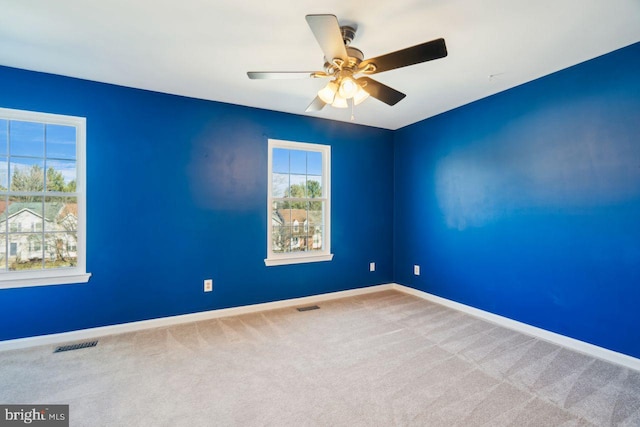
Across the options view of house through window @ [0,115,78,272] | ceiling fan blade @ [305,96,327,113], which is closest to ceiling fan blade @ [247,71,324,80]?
ceiling fan blade @ [305,96,327,113]

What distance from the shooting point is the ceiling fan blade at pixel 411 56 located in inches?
61.4

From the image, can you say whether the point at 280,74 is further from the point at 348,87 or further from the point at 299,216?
the point at 299,216

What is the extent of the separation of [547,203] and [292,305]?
3.02 meters

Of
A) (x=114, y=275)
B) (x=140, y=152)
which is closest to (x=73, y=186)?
(x=140, y=152)

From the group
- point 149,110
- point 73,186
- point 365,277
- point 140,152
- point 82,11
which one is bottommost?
point 365,277

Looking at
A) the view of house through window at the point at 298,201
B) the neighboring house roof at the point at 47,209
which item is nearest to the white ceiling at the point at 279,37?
the view of house through window at the point at 298,201

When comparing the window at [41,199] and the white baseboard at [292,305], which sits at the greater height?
the window at [41,199]

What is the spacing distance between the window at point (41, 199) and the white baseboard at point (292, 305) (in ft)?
1.69

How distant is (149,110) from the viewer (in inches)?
118

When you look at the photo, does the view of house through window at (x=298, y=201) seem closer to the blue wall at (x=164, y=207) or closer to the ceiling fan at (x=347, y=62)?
the blue wall at (x=164, y=207)

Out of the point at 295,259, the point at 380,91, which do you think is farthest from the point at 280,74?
the point at 295,259

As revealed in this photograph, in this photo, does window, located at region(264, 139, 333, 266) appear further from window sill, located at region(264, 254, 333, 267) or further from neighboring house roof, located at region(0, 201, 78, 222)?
neighboring house roof, located at region(0, 201, 78, 222)

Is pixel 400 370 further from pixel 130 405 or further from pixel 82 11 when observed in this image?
pixel 82 11

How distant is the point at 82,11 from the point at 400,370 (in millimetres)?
3353
